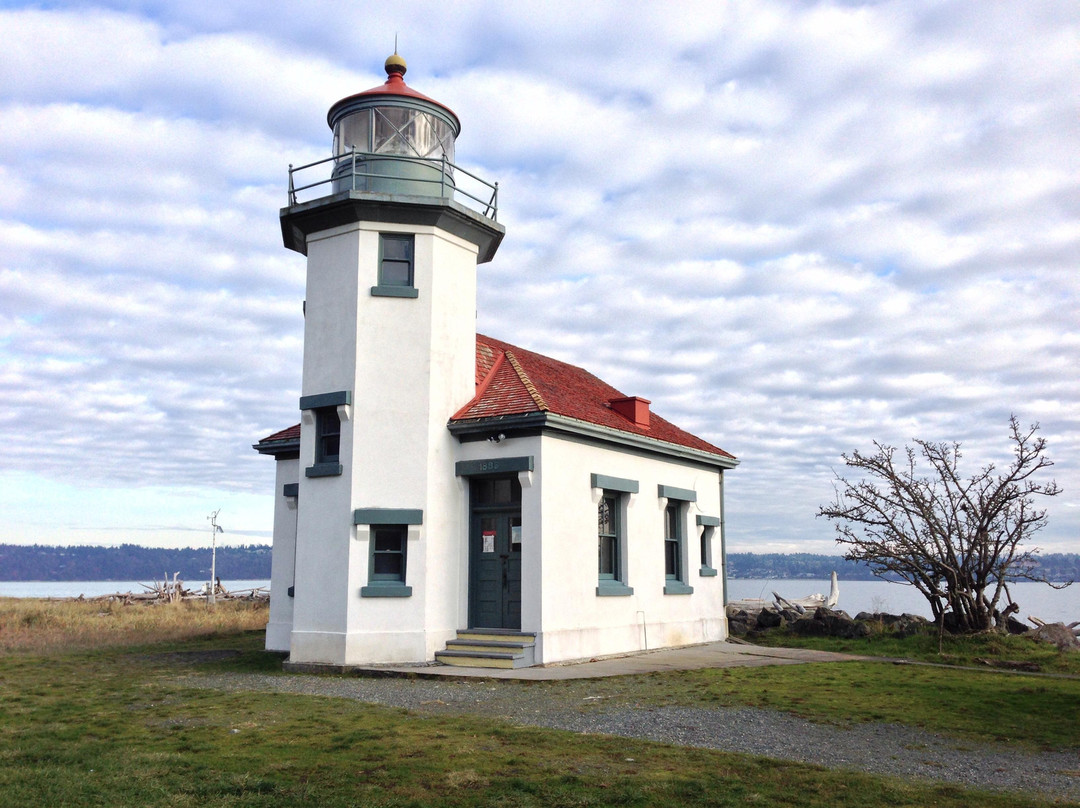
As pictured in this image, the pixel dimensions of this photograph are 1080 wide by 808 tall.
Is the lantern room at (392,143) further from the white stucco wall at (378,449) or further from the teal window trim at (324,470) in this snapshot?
the teal window trim at (324,470)

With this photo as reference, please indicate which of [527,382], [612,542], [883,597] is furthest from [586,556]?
[883,597]

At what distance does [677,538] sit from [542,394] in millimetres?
5532

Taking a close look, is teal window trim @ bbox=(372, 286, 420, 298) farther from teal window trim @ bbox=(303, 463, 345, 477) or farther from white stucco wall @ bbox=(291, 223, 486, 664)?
teal window trim @ bbox=(303, 463, 345, 477)

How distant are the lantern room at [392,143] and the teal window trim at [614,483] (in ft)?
19.8

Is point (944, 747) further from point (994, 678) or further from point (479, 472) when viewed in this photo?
point (479, 472)

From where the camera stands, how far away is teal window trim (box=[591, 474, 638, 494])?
16141 mm

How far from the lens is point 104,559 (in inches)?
6088

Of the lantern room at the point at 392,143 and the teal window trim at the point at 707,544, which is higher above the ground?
the lantern room at the point at 392,143

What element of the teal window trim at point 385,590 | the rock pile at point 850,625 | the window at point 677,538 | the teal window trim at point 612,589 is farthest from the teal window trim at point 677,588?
the teal window trim at point 385,590

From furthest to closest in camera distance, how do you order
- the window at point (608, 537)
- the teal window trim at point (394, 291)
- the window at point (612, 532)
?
1. the window at point (608, 537)
2. the window at point (612, 532)
3. the teal window trim at point (394, 291)

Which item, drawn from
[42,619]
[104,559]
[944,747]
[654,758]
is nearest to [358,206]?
[654,758]

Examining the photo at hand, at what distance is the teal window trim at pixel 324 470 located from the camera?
14.9 meters

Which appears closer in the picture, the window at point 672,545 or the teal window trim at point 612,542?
the teal window trim at point 612,542

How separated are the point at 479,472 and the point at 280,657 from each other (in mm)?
5637
